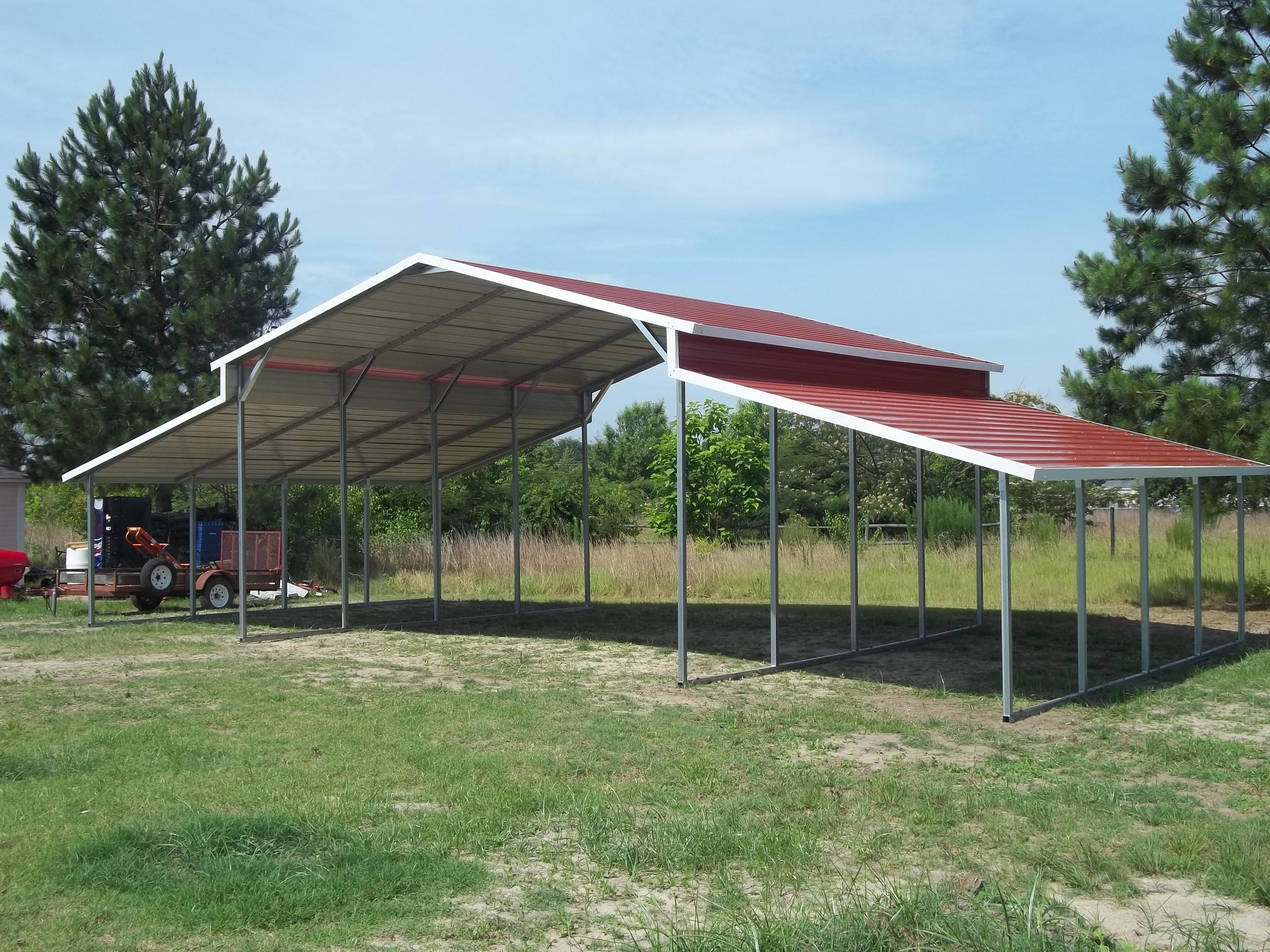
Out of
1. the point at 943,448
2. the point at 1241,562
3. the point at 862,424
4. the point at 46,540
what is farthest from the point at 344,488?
the point at 46,540

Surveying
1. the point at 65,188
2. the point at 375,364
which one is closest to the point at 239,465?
the point at 375,364

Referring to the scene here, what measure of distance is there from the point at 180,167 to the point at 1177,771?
23449 mm

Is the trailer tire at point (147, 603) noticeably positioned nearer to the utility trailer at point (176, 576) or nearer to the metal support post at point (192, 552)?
the utility trailer at point (176, 576)

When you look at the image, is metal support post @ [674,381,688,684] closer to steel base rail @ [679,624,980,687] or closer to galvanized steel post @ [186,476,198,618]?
steel base rail @ [679,624,980,687]

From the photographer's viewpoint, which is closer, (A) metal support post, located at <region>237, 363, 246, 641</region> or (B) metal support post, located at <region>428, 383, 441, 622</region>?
(A) metal support post, located at <region>237, 363, 246, 641</region>

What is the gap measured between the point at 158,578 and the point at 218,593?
1.08 metres

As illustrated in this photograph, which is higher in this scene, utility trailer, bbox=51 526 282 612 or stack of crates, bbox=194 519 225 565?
stack of crates, bbox=194 519 225 565

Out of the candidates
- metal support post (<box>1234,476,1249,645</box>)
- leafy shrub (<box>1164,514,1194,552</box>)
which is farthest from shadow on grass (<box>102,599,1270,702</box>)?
leafy shrub (<box>1164,514,1194,552</box>)

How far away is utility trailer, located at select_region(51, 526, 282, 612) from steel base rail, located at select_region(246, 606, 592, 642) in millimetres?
2979

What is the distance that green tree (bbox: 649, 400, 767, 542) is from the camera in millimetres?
28844

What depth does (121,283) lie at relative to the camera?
24.5 metres

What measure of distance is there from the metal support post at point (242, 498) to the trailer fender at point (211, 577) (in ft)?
14.0

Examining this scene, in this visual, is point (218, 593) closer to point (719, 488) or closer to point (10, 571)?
point (10, 571)

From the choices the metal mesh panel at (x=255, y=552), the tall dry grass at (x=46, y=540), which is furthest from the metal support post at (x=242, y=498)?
the tall dry grass at (x=46, y=540)
